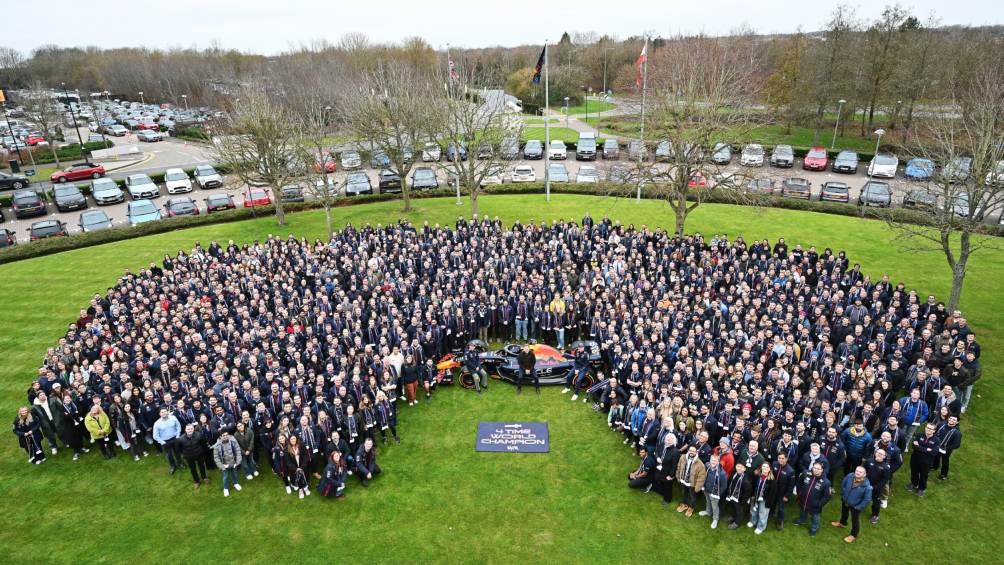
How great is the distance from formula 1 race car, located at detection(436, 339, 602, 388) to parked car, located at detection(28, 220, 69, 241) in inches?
1107

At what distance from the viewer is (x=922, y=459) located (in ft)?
40.4

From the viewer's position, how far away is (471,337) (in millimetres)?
19453

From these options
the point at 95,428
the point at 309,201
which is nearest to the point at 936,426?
the point at 95,428

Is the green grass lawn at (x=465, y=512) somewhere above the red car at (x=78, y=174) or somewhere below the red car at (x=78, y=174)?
below

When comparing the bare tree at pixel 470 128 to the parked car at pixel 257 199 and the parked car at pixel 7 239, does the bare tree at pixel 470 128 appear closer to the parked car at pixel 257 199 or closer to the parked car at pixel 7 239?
the parked car at pixel 257 199

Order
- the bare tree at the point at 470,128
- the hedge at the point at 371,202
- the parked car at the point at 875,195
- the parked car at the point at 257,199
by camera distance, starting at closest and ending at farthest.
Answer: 1. the hedge at the point at 371,202
2. the bare tree at the point at 470,128
3. the parked car at the point at 875,195
4. the parked car at the point at 257,199

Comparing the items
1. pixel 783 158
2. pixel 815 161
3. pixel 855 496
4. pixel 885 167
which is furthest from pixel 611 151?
pixel 855 496

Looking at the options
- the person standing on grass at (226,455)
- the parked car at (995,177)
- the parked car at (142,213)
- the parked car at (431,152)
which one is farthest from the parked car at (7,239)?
the parked car at (995,177)

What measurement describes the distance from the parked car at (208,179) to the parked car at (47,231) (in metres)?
11.9

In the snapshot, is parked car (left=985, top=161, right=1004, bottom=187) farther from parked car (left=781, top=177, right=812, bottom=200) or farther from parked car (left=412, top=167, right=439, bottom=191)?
parked car (left=412, top=167, right=439, bottom=191)

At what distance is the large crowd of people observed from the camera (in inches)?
487

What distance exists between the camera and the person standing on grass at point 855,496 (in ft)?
36.0

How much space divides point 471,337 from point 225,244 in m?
18.6

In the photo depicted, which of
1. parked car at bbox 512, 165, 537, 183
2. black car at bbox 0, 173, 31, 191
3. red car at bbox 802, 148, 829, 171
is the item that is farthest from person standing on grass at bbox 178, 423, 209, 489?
black car at bbox 0, 173, 31, 191
